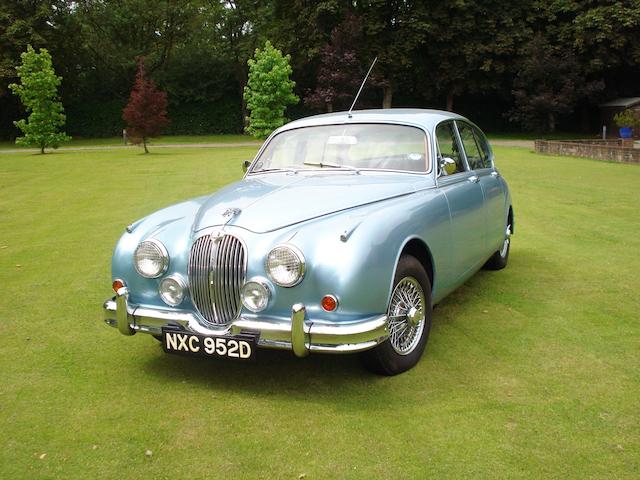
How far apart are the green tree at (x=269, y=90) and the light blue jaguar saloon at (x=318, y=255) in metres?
28.3

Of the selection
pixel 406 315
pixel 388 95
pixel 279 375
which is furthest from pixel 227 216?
pixel 388 95

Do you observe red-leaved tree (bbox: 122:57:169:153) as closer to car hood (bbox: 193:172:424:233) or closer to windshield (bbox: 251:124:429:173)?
windshield (bbox: 251:124:429:173)

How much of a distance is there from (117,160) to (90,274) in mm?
18624

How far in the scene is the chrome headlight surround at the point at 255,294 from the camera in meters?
3.63

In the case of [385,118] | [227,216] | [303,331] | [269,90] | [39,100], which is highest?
[269,90]

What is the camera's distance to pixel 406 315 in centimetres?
409

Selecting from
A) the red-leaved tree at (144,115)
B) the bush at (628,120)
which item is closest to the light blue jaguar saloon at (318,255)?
the red-leaved tree at (144,115)

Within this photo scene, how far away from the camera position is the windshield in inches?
197

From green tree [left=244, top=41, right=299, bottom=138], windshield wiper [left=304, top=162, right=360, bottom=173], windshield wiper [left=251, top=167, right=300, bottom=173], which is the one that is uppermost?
green tree [left=244, top=41, right=299, bottom=138]

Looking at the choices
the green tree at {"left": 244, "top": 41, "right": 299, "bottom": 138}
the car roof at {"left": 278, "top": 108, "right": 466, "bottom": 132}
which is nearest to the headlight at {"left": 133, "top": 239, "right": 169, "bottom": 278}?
the car roof at {"left": 278, "top": 108, "right": 466, "bottom": 132}

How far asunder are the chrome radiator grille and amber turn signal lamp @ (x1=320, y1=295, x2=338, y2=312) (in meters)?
0.51

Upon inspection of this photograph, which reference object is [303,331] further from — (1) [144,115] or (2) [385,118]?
(1) [144,115]

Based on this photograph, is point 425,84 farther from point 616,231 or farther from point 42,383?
point 42,383

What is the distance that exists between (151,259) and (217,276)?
1.75 feet
